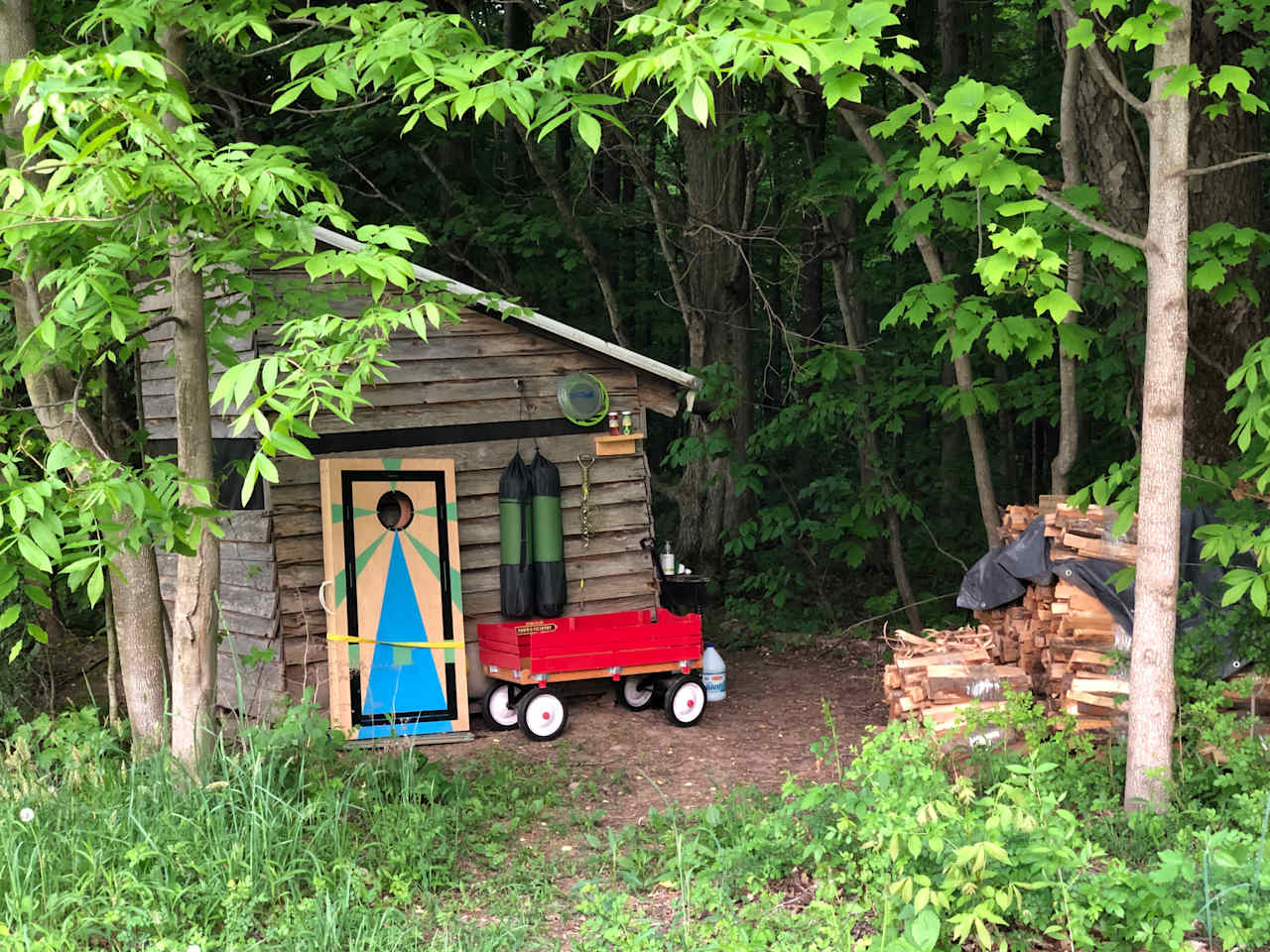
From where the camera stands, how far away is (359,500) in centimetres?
891

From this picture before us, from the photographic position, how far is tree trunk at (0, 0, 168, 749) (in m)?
6.21

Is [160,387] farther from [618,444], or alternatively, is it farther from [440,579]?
[618,444]

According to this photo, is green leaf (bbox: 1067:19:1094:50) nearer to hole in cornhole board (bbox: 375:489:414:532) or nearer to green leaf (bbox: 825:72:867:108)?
green leaf (bbox: 825:72:867:108)

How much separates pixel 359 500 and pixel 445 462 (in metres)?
0.69

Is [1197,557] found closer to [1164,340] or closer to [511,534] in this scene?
[1164,340]

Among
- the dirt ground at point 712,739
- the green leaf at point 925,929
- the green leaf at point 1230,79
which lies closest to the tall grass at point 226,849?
the dirt ground at point 712,739

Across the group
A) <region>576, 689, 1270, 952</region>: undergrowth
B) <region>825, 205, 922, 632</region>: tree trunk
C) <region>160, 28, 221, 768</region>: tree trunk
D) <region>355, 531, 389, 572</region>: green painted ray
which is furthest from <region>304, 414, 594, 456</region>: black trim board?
<region>576, 689, 1270, 952</region>: undergrowth

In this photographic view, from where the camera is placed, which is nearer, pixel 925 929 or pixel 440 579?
pixel 925 929

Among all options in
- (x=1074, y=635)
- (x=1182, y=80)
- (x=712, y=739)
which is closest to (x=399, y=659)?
(x=712, y=739)

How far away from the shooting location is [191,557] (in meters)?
6.00

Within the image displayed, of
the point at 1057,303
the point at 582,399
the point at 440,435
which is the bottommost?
the point at 440,435

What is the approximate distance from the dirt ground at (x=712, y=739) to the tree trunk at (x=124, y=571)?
223 centimetres

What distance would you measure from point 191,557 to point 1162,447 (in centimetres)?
453

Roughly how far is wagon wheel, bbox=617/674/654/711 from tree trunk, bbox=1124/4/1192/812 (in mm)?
4425
